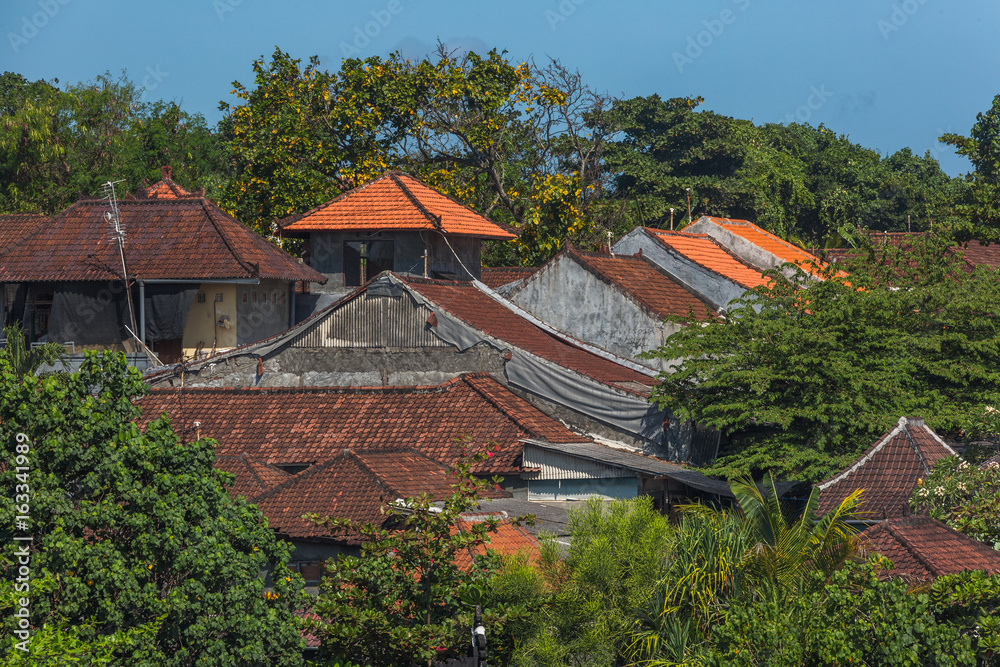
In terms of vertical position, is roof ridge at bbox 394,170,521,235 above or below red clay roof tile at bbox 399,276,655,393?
above

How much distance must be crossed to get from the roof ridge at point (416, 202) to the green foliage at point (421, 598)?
657 inches

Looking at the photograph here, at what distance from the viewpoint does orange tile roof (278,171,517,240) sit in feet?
94.5

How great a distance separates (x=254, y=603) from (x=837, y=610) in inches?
203

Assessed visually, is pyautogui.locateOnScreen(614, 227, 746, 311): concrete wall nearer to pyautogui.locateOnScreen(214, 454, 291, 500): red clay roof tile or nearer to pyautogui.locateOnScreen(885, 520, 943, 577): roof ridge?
pyautogui.locateOnScreen(214, 454, 291, 500): red clay roof tile

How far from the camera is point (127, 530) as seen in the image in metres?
10.6

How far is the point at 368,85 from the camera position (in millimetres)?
35000

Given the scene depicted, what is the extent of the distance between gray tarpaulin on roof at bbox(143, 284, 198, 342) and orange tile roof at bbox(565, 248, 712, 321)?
861 cm

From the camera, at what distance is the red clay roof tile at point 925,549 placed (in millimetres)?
12188

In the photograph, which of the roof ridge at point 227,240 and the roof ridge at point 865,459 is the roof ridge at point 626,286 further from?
the roof ridge at point 865,459

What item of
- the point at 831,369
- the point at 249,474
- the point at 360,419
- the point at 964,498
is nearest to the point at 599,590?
the point at 964,498

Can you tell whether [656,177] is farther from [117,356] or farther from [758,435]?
[117,356]

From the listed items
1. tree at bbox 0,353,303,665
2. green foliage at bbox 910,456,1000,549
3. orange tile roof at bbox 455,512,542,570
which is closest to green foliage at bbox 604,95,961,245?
orange tile roof at bbox 455,512,542,570

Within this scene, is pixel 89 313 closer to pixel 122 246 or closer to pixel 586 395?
pixel 122 246

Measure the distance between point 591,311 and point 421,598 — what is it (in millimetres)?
15282
